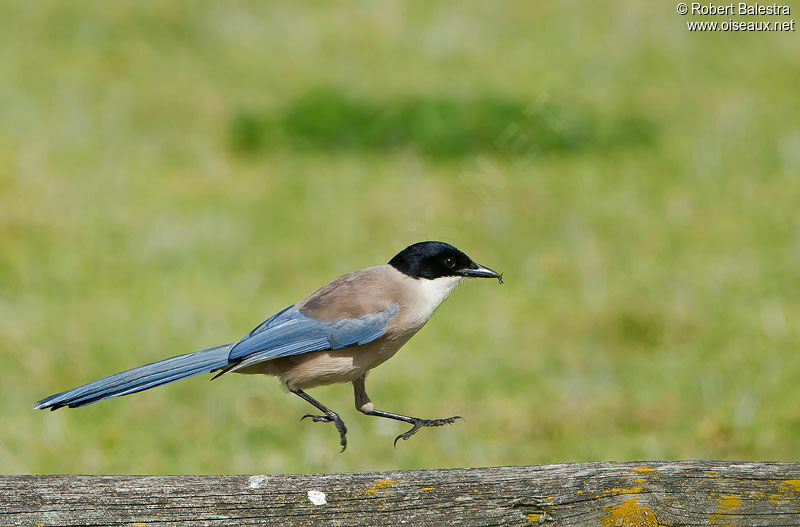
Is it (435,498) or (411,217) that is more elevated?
(411,217)

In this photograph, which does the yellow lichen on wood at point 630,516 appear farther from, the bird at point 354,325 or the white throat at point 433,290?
the white throat at point 433,290

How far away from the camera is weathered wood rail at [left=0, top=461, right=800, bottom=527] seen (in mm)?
2428

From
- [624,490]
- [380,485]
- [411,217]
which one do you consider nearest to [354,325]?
[380,485]

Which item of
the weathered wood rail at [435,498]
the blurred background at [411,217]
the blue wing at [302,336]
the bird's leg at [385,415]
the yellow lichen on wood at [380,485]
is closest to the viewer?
the weathered wood rail at [435,498]

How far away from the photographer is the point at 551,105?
10.9 meters

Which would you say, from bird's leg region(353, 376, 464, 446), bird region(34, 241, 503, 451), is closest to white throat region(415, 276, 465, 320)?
bird region(34, 241, 503, 451)

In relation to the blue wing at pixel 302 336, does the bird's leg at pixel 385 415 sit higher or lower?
lower

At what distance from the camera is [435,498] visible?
2521 millimetres

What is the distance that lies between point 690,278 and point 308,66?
5.82m

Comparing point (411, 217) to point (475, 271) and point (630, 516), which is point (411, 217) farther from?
point (630, 516)

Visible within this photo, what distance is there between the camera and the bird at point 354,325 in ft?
9.53

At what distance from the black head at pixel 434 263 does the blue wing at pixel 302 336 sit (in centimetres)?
12

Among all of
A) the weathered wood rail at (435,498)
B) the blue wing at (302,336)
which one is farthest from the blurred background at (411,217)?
the weathered wood rail at (435,498)

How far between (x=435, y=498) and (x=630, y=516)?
45 cm
